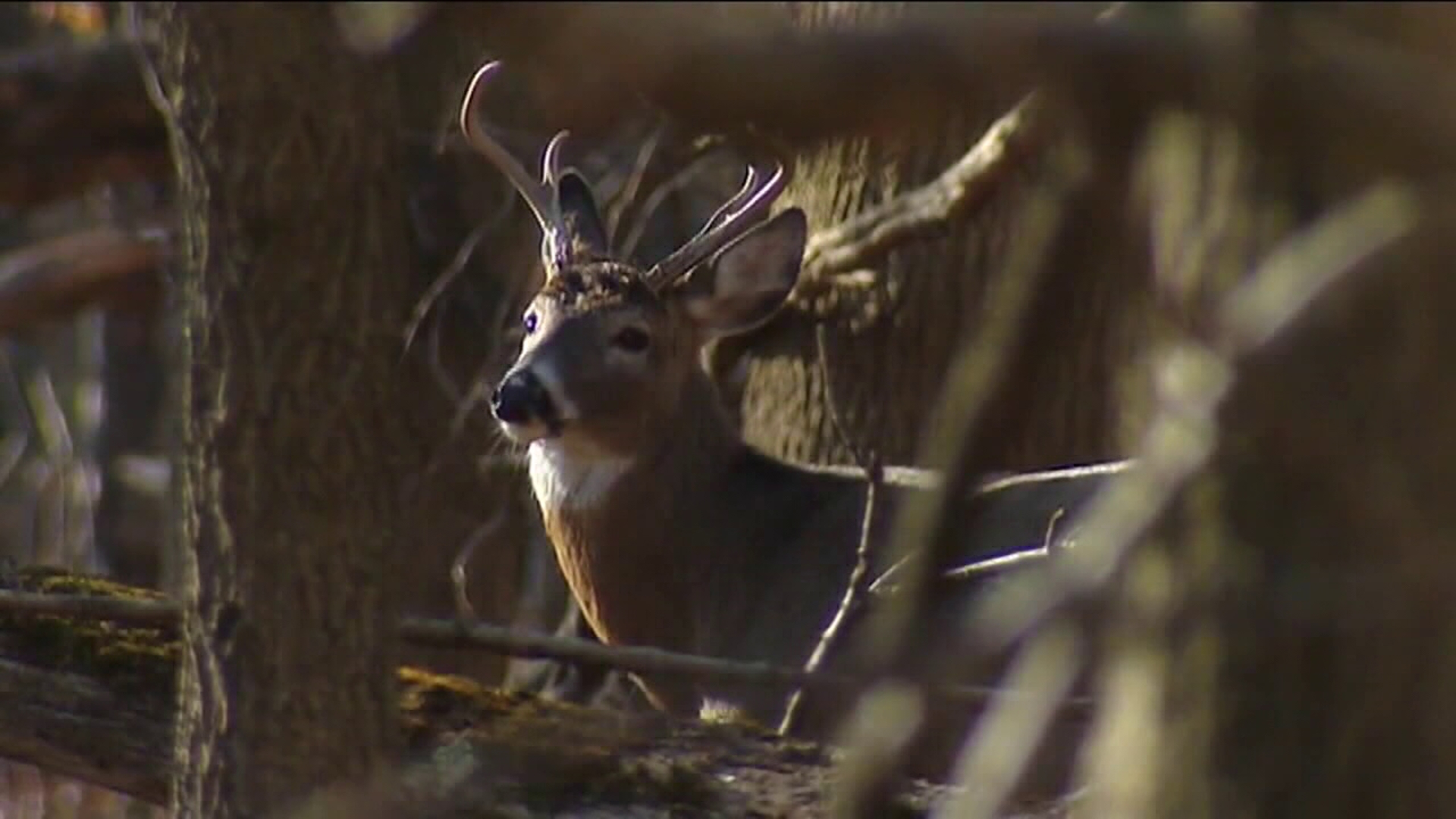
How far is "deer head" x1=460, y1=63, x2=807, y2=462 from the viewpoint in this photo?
703 centimetres

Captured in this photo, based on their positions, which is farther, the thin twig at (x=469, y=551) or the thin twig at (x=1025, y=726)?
the thin twig at (x=469, y=551)

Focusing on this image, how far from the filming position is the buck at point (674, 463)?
7.10 metres

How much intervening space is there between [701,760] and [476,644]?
0.43 m

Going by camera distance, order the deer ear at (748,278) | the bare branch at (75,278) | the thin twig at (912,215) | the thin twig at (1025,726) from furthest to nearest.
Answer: the bare branch at (75,278)
the deer ear at (748,278)
the thin twig at (912,215)
the thin twig at (1025,726)

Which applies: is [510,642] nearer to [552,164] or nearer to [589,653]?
[589,653]

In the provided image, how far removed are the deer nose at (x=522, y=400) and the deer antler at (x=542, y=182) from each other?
19.1 inches

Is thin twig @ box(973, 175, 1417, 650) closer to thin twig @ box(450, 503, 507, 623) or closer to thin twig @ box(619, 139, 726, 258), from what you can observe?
thin twig @ box(450, 503, 507, 623)

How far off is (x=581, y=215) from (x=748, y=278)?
46cm

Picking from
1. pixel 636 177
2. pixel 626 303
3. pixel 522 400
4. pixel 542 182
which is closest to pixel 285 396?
pixel 522 400

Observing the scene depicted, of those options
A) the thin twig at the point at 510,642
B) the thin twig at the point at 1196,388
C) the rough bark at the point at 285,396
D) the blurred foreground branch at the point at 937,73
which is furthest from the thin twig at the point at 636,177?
the blurred foreground branch at the point at 937,73

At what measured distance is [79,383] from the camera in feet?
44.3

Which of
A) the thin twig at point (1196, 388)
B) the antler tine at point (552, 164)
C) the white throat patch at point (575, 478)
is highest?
the antler tine at point (552, 164)

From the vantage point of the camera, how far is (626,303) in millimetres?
7180

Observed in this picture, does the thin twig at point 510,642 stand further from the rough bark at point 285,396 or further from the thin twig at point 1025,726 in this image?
the thin twig at point 1025,726
